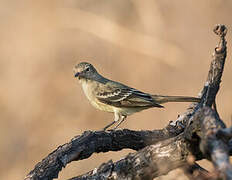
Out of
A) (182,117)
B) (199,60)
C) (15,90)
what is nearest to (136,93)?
(182,117)

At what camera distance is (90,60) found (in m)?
13.7

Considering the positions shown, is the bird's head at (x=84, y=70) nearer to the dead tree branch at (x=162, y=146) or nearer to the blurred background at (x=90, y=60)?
the dead tree branch at (x=162, y=146)

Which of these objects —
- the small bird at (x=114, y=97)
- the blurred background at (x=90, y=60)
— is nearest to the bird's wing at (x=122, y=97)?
the small bird at (x=114, y=97)

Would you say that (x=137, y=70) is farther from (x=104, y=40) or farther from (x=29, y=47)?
(x=29, y=47)

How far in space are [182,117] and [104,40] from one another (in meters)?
7.05

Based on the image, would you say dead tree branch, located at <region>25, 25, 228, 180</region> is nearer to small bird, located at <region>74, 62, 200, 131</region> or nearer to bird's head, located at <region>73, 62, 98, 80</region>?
small bird, located at <region>74, 62, 200, 131</region>

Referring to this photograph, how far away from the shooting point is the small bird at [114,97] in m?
8.62

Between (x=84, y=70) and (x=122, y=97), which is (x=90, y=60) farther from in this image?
(x=122, y=97)

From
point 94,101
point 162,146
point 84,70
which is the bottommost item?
point 162,146

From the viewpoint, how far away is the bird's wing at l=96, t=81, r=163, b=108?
28.3 ft

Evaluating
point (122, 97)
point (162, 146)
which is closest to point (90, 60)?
point (122, 97)

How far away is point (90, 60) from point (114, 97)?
4.76 meters

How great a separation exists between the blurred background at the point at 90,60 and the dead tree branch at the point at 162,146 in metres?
5.45

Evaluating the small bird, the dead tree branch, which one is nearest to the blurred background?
the small bird
